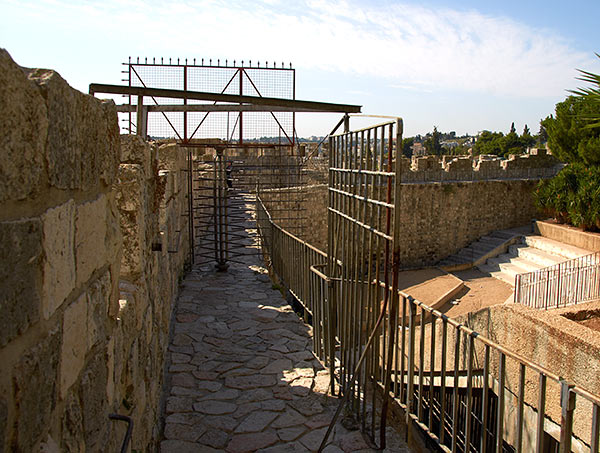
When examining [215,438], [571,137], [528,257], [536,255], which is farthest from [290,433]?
[571,137]

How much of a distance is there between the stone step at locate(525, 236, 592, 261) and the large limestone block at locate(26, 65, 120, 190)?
19750mm

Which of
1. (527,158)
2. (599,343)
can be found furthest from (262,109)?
(527,158)

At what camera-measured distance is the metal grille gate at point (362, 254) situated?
3.18 metres

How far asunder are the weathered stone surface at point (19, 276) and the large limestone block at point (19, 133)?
0.23 ft

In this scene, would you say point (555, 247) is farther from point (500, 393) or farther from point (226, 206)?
point (500, 393)

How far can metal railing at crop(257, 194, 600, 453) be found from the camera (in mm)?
2396

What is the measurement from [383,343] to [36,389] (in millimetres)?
2536

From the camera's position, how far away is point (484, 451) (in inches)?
106

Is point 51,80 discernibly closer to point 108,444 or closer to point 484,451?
point 108,444

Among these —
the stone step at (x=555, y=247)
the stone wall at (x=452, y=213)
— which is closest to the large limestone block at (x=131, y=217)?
the stone wall at (x=452, y=213)

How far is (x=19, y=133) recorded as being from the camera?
3.47 ft

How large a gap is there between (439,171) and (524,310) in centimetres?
1565

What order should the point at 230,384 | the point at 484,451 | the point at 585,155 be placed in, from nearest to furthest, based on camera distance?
the point at 484,451 < the point at 230,384 < the point at 585,155

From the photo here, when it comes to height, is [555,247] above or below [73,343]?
below
